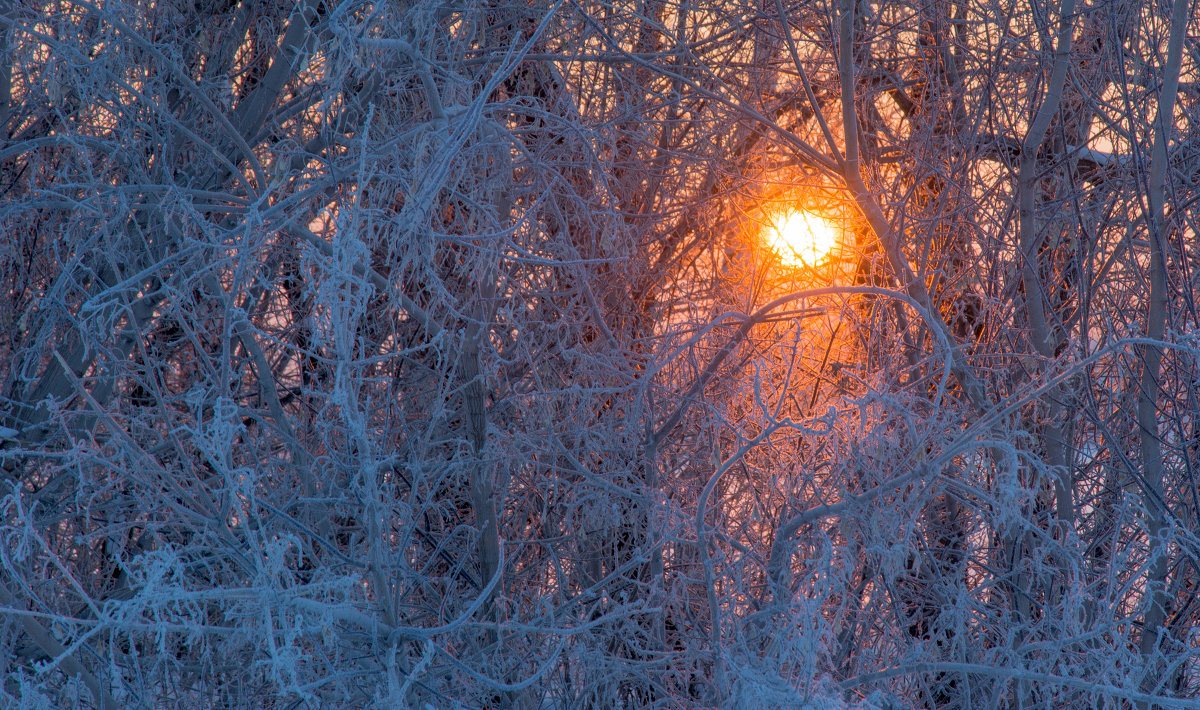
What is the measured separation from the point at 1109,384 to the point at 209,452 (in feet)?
16.0

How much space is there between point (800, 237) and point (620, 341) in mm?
1177

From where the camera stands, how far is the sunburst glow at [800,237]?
18.1 ft

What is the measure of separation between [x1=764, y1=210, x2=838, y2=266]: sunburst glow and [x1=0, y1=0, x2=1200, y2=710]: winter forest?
0.09 feet

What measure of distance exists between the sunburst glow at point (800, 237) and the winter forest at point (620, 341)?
3 centimetres

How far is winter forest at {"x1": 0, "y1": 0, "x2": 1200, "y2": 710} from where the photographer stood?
3.85 meters

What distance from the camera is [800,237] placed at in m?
5.62

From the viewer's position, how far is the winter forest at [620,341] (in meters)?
3.85

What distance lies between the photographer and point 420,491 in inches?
230

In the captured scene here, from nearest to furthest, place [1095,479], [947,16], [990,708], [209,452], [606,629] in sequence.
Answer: [209,452]
[990,708]
[606,629]
[1095,479]
[947,16]

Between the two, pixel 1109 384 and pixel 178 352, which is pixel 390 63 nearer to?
pixel 178 352

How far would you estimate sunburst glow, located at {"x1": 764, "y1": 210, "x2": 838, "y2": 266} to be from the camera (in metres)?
5.52

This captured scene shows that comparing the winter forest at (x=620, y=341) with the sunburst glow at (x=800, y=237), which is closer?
the winter forest at (x=620, y=341)

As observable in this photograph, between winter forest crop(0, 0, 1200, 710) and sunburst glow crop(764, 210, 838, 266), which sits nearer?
winter forest crop(0, 0, 1200, 710)

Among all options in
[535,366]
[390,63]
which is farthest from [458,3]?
[535,366]
